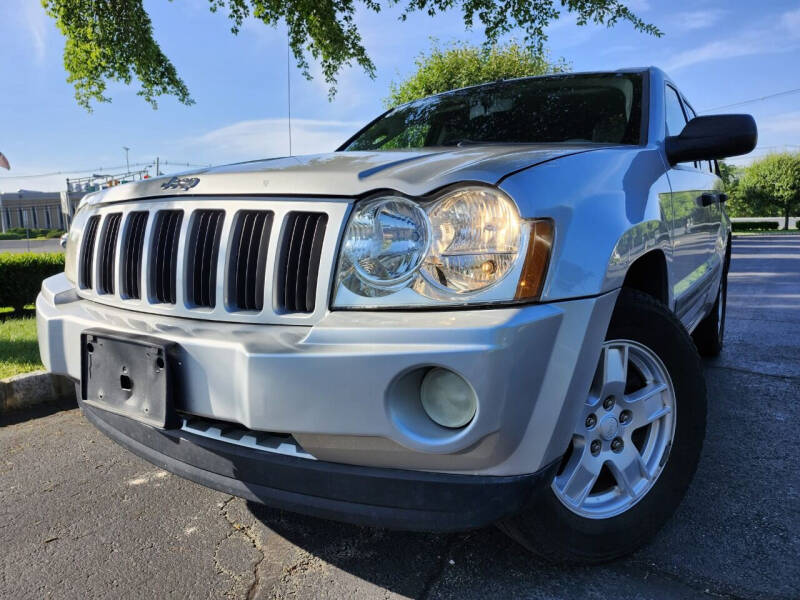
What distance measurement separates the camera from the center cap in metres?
1.78

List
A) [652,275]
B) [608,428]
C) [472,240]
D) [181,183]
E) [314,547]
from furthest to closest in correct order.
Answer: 1. [652,275]
2. [314,547]
3. [181,183]
4. [608,428]
5. [472,240]

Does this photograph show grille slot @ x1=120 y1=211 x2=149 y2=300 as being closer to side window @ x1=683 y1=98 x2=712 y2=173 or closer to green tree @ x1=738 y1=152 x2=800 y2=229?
side window @ x1=683 y1=98 x2=712 y2=173

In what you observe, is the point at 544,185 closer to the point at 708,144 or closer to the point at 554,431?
the point at 554,431

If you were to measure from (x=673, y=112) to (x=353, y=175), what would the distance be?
7.52ft

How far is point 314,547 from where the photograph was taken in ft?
6.54

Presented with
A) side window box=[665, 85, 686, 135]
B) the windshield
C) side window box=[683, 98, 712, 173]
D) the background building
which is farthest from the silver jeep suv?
the background building

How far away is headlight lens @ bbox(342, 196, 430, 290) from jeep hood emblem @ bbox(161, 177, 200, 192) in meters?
0.62

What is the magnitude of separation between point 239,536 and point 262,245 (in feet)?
3.54

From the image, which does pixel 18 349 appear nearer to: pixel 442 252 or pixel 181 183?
pixel 181 183

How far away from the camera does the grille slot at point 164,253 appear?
187 centimetres

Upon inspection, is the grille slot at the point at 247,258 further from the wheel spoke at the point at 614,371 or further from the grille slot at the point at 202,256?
the wheel spoke at the point at 614,371

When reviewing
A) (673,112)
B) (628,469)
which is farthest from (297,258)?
(673,112)

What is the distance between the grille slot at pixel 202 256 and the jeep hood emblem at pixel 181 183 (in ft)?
0.36

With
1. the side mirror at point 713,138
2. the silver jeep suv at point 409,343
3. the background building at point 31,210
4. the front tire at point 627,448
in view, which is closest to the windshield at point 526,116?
the side mirror at point 713,138
